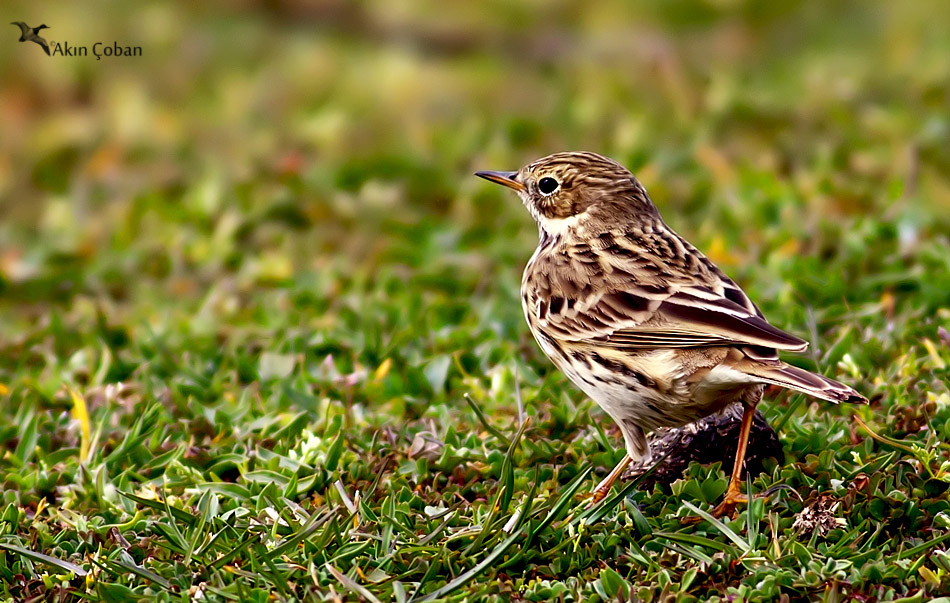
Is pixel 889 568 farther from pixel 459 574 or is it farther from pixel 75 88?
pixel 75 88

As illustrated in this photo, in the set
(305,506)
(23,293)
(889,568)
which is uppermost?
(889,568)

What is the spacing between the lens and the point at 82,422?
6273 millimetres

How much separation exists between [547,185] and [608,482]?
1.74 m

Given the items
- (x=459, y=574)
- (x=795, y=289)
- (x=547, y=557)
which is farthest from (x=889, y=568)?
(x=795, y=289)

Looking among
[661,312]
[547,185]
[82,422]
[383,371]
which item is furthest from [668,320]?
[82,422]

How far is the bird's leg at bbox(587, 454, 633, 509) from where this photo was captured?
17.7ft

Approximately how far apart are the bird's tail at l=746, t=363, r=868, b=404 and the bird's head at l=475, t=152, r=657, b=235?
1.64 m

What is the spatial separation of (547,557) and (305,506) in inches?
45.4

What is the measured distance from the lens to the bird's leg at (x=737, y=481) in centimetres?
510

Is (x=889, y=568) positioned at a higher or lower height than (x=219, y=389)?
higher

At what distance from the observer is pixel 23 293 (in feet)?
28.4

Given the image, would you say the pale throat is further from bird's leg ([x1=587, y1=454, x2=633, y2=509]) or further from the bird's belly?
bird's leg ([x1=587, y1=454, x2=633, y2=509])

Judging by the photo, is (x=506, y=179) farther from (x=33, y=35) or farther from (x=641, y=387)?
(x=33, y=35)

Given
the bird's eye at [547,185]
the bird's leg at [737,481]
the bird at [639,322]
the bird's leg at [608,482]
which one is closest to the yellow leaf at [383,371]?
the bird at [639,322]
